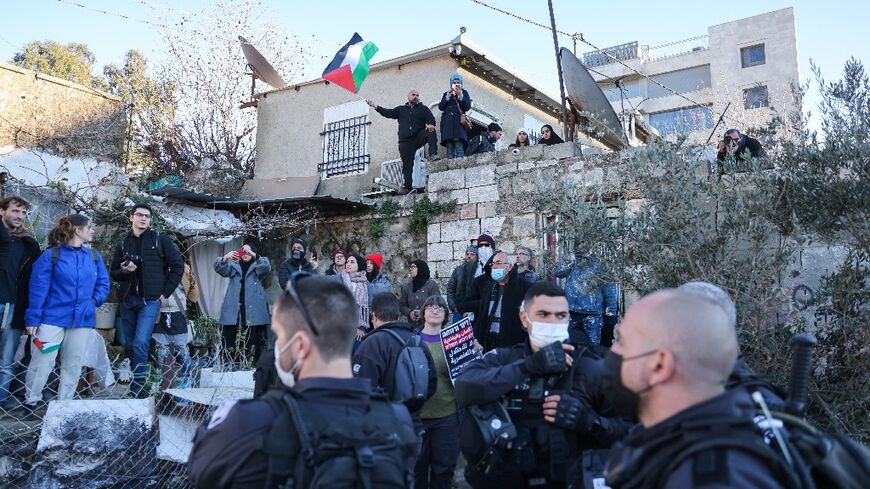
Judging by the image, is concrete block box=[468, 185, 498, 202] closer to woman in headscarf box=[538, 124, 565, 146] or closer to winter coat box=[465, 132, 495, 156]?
woman in headscarf box=[538, 124, 565, 146]

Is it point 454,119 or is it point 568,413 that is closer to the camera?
point 568,413

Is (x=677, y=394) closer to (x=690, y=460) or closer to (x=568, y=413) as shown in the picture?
(x=690, y=460)

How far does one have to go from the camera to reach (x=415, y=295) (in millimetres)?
6883

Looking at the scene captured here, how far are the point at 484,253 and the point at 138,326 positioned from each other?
147 inches

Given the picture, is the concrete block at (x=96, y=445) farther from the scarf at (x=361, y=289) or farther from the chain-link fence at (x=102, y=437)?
the scarf at (x=361, y=289)

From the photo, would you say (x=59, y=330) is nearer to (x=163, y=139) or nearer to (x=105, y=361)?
(x=105, y=361)

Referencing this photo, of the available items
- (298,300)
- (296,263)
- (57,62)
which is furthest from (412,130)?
(57,62)

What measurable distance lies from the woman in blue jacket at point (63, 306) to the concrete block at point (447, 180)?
5217mm

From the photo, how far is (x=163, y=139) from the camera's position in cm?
1734

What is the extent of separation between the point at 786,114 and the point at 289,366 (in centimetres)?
473

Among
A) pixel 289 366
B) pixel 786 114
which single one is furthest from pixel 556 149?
pixel 289 366

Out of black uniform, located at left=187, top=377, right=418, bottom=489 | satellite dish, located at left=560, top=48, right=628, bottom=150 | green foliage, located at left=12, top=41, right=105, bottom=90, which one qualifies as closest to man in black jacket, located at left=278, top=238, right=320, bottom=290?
satellite dish, located at left=560, top=48, right=628, bottom=150

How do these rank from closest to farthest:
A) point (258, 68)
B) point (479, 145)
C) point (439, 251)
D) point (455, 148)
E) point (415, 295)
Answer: point (415, 295) < point (439, 251) < point (455, 148) < point (479, 145) < point (258, 68)

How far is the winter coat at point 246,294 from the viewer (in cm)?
808
